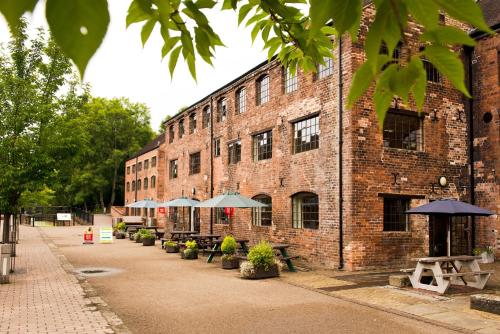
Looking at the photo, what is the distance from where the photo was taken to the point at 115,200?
64.6 meters

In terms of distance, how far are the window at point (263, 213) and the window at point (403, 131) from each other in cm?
559

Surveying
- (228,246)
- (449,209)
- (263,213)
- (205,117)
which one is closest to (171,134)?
(205,117)

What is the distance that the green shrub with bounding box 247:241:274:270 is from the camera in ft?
41.5

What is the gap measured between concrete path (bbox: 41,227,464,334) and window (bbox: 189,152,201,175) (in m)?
12.4

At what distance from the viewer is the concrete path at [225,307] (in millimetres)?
7590

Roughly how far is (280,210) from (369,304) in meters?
8.40

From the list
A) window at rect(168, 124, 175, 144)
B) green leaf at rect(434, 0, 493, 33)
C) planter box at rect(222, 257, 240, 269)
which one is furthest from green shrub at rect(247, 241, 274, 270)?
window at rect(168, 124, 175, 144)

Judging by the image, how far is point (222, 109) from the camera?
23578mm

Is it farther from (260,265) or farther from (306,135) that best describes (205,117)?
(260,265)

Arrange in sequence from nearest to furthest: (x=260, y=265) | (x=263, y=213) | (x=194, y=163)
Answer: (x=260, y=265) < (x=263, y=213) < (x=194, y=163)

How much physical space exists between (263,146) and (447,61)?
708 inches

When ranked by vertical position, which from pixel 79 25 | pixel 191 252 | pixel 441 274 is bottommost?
pixel 191 252

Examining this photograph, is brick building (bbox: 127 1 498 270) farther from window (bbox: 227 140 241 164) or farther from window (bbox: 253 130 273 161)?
window (bbox: 227 140 241 164)

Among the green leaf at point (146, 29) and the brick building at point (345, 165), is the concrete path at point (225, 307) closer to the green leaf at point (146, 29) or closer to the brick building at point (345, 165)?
the brick building at point (345, 165)
